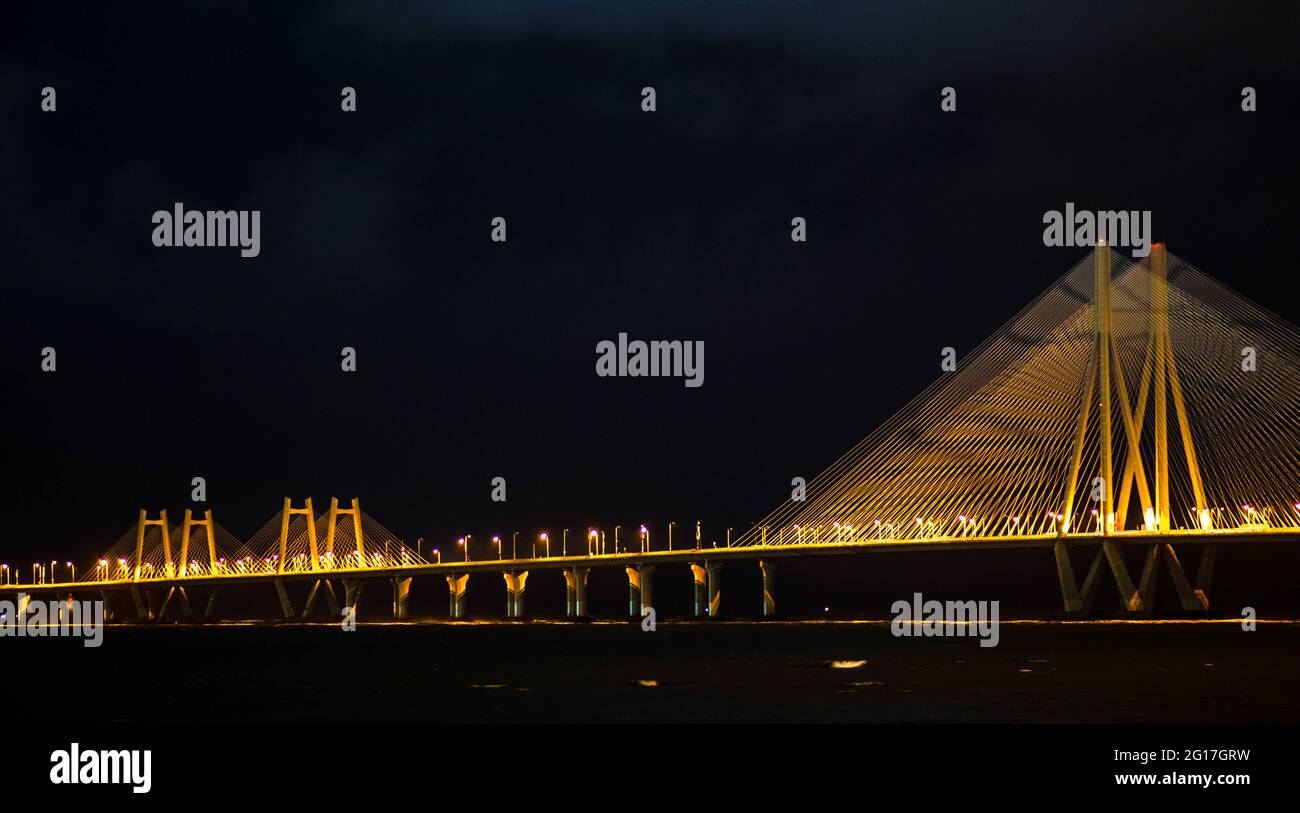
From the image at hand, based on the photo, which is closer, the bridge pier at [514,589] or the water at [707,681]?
the water at [707,681]

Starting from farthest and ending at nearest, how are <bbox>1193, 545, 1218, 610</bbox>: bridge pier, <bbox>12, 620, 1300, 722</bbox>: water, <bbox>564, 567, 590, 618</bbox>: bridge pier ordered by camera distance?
1. <bbox>564, 567, 590, 618</bbox>: bridge pier
2. <bbox>1193, 545, 1218, 610</bbox>: bridge pier
3. <bbox>12, 620, 1300, 722</bbox>: water

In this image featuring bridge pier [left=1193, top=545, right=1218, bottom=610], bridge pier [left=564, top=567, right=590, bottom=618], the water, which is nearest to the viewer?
the water

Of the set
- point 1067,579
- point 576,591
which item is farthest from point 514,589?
point 1067,579

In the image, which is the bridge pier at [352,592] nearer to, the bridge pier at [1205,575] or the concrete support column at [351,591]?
the concrete support column at [351,591]

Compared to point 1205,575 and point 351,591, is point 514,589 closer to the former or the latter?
point 351,591

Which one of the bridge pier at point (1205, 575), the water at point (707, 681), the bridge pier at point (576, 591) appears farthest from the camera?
the bridge pier at point (576, 591)

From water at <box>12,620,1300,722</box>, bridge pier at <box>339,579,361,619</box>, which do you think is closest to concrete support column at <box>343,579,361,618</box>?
bridge pier at <box>339,579,361,619</box>

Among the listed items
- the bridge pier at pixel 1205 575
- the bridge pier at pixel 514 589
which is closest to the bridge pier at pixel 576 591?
the bridge pier at pixel 514 589

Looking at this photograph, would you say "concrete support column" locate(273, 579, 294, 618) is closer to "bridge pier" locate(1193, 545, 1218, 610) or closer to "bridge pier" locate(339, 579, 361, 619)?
"bridge pier" locate(339, 579, 361, 619)
